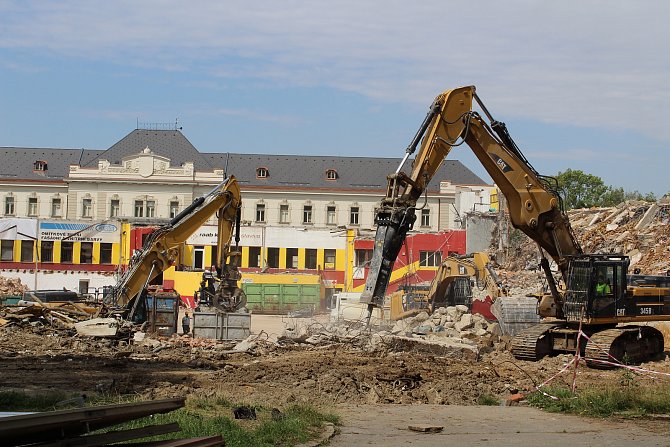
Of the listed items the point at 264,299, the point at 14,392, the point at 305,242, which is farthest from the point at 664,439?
the point at 305,242

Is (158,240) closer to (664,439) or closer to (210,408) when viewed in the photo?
(210,408)

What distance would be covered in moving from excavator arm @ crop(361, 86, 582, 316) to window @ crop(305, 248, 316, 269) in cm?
3882

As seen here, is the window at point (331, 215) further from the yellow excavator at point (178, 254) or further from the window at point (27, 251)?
the yellow excavator at point (178, 254)

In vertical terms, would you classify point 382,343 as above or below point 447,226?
below

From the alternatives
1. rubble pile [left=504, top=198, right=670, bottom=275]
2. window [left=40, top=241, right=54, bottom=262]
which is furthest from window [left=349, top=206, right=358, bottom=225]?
rubble pile [left=504, top=198, right=670, bottom=275]

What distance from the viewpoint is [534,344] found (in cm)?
2264

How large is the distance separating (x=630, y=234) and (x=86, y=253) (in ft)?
103

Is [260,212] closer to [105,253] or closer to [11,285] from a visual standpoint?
[105,253]

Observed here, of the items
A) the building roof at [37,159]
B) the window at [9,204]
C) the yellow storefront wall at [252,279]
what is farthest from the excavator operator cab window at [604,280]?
the window at [9,204]

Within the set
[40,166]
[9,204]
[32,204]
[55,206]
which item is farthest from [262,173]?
[9,204]

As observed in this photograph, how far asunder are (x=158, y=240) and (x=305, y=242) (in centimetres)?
3217

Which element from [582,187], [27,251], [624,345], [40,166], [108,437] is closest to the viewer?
[108,437]

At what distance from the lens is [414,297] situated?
36.6 m

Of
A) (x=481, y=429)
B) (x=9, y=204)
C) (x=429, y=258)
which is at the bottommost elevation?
(x=481, y=429)
